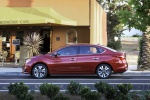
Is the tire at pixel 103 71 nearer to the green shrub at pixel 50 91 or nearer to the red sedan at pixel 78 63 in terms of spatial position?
the red sedan at pixel 78 63

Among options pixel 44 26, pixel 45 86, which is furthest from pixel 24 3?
pixel 45 86

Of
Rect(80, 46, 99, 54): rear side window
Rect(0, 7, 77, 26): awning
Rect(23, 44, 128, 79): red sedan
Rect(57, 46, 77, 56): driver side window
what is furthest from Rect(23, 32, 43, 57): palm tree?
Rect(80, 46, 99, 54): rear side window

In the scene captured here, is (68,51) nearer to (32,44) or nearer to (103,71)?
(103,71)

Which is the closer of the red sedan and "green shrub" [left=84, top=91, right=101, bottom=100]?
"green shrub" [left=84, top=91, right=101, bottom=100]

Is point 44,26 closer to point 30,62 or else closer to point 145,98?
point 30,62

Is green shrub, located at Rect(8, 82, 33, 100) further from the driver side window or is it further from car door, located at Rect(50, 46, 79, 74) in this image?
the driver side window

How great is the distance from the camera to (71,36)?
26203 mm

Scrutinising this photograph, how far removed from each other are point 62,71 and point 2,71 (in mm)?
3896

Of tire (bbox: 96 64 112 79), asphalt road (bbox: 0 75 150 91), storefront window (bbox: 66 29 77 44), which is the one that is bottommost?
asphalt road (bbox: 0 75 150 91)

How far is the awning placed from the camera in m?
23.2

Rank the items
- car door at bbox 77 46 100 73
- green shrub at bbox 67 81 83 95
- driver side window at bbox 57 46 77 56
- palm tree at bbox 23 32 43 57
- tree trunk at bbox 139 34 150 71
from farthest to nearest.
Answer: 1. palm tree at bbox 23 32 43 57
2. tree trunk at bbox 139 34 150 71
3. driver side window at bbox 57 46 77 56
4. car door at bbox 77 46 100 73
5. green shrub at bbox 67 81 83 95

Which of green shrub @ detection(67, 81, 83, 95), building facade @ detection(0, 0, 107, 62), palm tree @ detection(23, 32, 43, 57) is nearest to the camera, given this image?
green shrub @ detection(67, 81, 83, 95)

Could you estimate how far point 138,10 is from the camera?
7.72 meters

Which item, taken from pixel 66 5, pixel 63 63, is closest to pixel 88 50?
pixel 63 63
